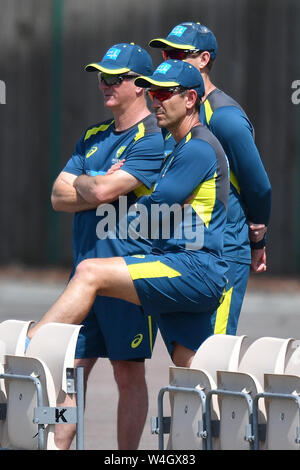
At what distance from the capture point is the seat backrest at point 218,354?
5008mm

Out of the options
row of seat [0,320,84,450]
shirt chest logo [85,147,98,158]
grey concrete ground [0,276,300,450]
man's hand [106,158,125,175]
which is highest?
shirt chest logo [85,147,98,158]

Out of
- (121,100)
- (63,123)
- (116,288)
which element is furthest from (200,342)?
Result: (63,123)

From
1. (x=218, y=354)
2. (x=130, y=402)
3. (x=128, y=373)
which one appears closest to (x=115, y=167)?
(x=128, y=373)

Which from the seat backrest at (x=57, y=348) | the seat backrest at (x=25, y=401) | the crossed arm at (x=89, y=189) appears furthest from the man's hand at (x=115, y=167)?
the seat backrest at (x=25, y=401)

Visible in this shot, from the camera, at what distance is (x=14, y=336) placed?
5.45 m

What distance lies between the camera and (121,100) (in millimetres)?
6152

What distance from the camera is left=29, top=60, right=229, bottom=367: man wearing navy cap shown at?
211 inches

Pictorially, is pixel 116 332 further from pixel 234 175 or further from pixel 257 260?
pixel 234 175

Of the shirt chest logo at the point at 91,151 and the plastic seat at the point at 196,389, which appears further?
the shirt chest logo at the point at 91,151

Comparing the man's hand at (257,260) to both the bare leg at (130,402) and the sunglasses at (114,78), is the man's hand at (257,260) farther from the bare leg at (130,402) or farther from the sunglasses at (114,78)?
the sunglasses at (114,78)

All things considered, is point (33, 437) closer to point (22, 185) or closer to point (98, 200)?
point (98, 200)

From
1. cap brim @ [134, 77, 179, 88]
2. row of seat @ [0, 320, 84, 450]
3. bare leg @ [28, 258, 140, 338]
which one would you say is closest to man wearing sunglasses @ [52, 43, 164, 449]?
cap brim @ [134, 77, 179, 88]

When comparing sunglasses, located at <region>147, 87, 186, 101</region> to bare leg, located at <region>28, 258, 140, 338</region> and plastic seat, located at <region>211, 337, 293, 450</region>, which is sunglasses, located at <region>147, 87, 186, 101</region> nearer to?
bare leg, located at <region>28, 258, 140, 338</region>

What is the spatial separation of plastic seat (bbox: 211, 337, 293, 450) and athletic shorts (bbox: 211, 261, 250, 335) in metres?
0.73
